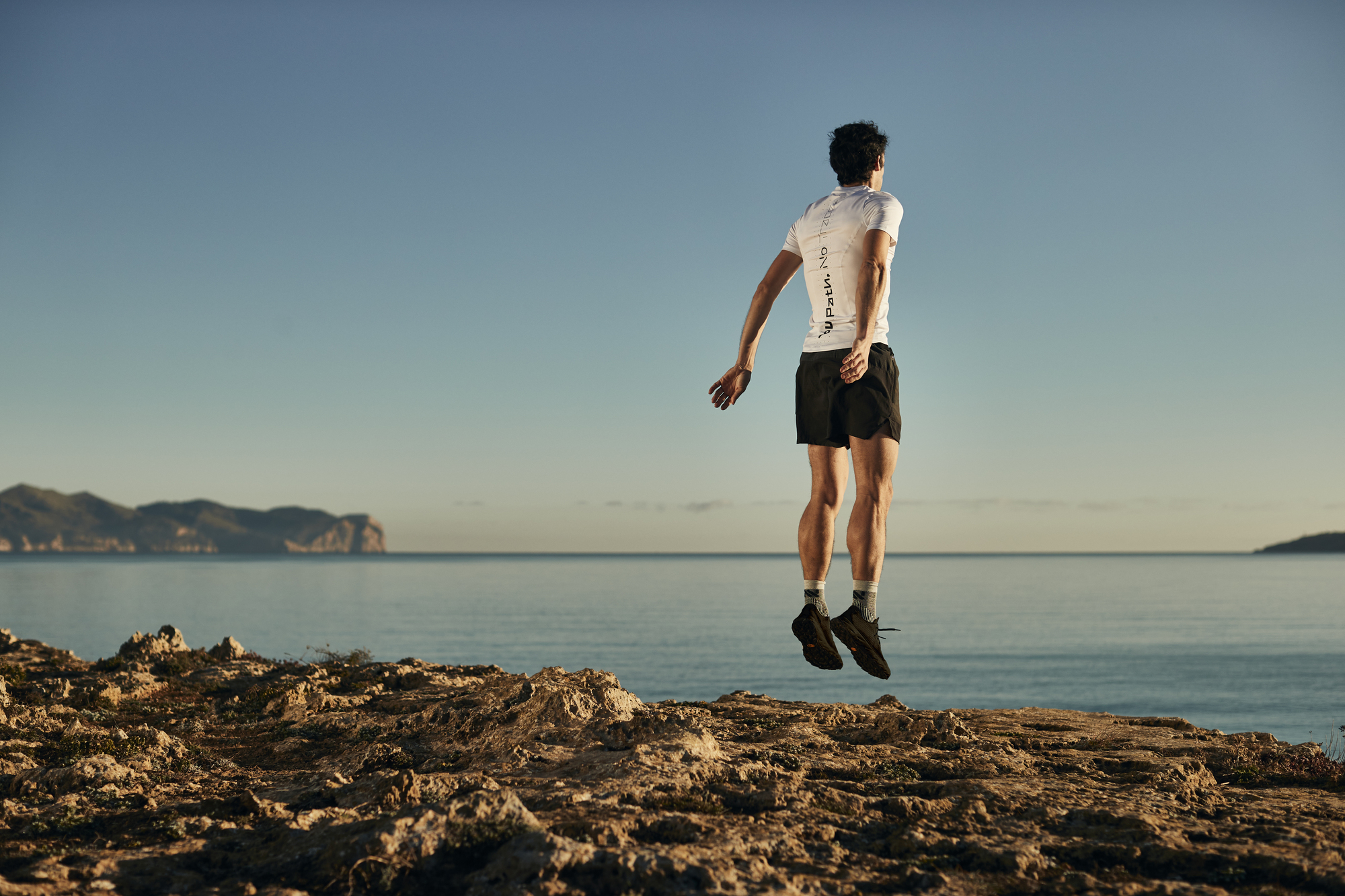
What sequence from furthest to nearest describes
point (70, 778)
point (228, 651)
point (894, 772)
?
point (228, 651), point (894, 772), point (70, 778)

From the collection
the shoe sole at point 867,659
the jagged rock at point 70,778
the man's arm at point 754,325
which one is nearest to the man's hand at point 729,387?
the man's arm at point 754,325

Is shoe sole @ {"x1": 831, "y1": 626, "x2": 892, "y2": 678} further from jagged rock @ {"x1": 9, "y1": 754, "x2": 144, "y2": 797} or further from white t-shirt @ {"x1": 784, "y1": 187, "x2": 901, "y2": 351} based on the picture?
jagged rock @ {"x1": 9, "y1": 754, "x2": 144, "y2": 797}

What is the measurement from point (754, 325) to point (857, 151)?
1.41 m

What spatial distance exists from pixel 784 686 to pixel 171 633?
32.0m

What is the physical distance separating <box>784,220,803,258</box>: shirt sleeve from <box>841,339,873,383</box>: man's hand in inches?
41.7

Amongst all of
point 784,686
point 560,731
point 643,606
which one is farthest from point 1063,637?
point 560,731

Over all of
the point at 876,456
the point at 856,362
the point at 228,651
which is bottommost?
the point at 228,651

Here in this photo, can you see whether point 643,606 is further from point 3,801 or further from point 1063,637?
point 3,801

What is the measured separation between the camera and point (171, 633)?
50.1 feet

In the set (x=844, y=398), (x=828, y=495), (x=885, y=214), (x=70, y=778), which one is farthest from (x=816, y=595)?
(x=70, y=778)

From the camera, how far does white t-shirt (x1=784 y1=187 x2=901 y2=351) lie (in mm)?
5840

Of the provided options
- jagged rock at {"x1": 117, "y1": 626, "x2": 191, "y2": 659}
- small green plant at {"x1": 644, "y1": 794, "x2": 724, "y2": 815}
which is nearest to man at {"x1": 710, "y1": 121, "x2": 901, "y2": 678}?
small green plant at {"x1": 644, "y1": 794, "x2": 724, "y2": 815}

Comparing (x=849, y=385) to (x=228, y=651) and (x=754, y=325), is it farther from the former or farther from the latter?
(x=228, y=651)

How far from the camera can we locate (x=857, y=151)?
20.5 feet
